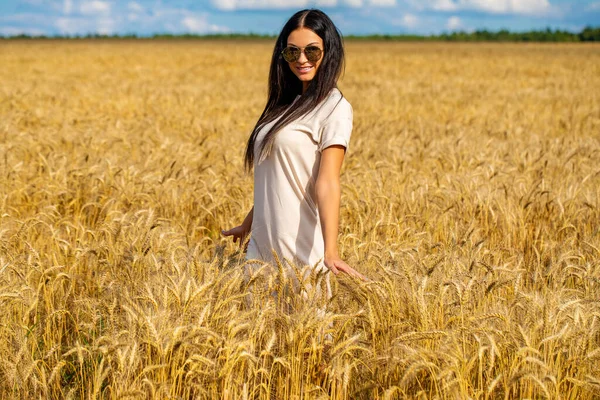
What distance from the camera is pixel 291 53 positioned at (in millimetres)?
2730

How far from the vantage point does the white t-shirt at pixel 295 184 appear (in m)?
2.64

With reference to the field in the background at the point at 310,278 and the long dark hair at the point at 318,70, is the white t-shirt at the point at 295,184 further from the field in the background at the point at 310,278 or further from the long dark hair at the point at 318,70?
the field in the background at the point at 310,278

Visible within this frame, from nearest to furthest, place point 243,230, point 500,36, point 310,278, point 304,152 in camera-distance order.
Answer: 1. point 310,278
2. point 304,152
3. point 243,230
4. point 500,36

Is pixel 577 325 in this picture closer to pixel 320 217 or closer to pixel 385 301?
pixel 385 301

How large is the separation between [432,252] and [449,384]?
1.65 m

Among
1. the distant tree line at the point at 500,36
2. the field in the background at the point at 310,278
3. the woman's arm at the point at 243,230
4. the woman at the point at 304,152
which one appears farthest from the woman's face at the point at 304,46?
the distant tree line at the point at 500,36

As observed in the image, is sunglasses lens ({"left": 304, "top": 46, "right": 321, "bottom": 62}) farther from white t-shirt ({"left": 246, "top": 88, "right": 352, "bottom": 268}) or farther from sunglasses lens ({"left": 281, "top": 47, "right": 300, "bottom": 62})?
white t-shirt ({"left": 246, "top": 88, "right": 352, "bottom": 268})

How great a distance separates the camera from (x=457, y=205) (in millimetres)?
4672

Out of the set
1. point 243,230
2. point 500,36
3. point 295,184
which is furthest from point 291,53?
point 500,36

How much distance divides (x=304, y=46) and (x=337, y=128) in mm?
399

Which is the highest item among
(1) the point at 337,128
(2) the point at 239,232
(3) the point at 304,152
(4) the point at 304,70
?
(4) the point at 304,70

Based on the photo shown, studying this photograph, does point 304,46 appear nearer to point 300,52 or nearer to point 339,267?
point 300,52

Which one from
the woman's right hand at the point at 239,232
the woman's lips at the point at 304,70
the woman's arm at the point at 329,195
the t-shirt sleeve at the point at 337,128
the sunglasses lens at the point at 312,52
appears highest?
the sunglasses lens at the point at 312,52

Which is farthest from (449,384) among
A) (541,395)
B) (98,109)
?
(98,109)
